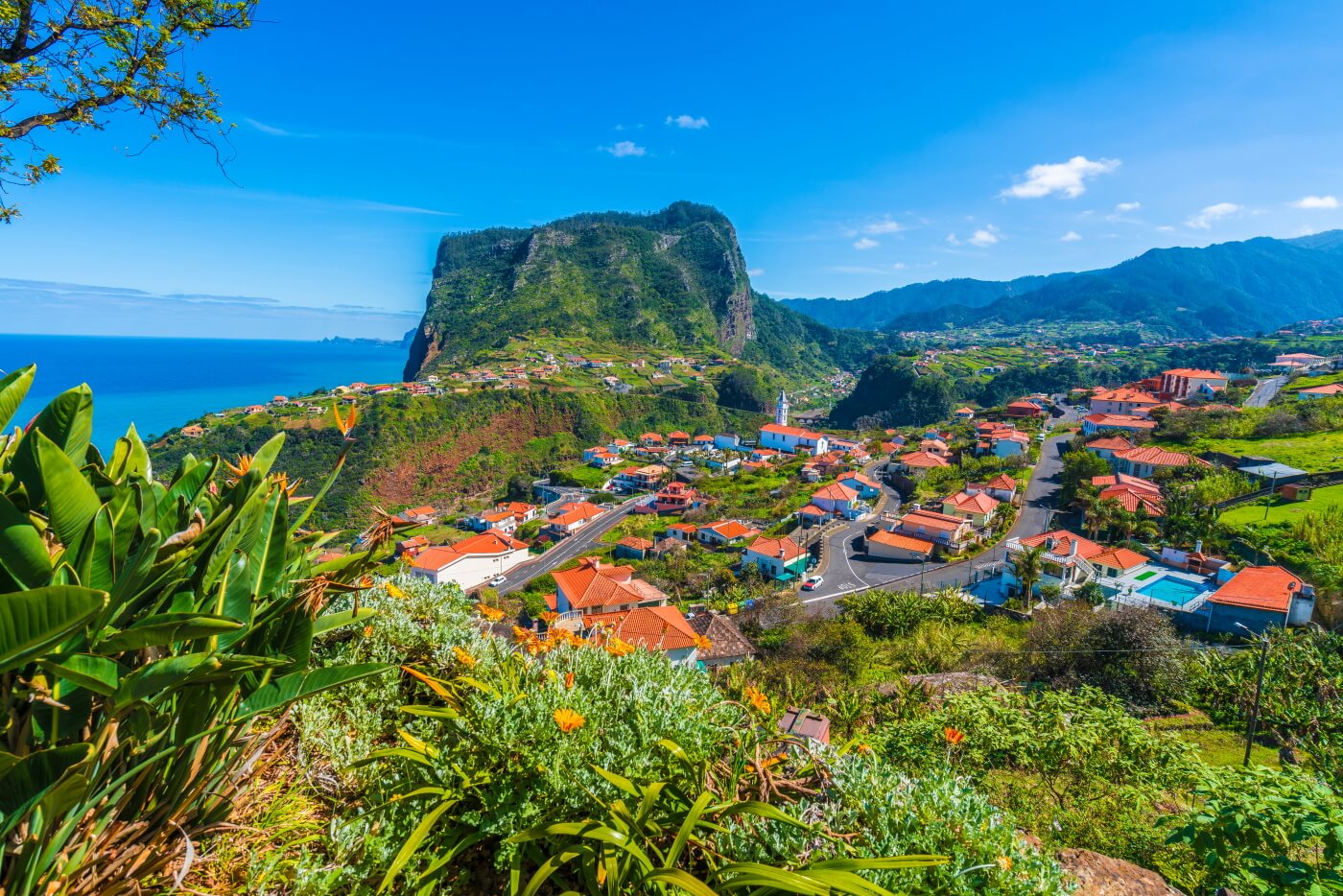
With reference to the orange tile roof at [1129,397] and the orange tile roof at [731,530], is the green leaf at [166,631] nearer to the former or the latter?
the orange tile roof at [731,530]

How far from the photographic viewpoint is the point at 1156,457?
30.5 metres

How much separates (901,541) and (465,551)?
64.7ft

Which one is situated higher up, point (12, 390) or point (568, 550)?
point (12, 390)

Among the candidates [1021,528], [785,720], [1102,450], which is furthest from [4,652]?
[1102,450]

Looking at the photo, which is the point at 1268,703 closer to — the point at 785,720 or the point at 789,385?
the point at 785,720

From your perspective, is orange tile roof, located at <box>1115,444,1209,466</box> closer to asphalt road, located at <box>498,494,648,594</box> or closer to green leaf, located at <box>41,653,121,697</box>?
asphalt road, located at <box>498,494,648,594</box>

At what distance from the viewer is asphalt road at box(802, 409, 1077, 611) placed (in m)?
22.6

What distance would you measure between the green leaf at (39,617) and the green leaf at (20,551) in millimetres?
136

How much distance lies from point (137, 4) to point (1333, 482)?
34.4m

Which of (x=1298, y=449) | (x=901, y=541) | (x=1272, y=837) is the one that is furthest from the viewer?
(x=1298, y=449)

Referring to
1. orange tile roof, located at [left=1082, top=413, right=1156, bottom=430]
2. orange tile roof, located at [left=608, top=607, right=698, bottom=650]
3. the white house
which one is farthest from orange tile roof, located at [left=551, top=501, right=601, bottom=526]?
orange tile roof, located at [left=1082, top=413, right=1156, bottom=430]

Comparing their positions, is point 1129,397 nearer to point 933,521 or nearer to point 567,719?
point 933,521

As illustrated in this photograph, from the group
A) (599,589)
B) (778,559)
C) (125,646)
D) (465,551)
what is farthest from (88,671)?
(465,551)

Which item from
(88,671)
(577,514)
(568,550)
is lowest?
(568,550)
